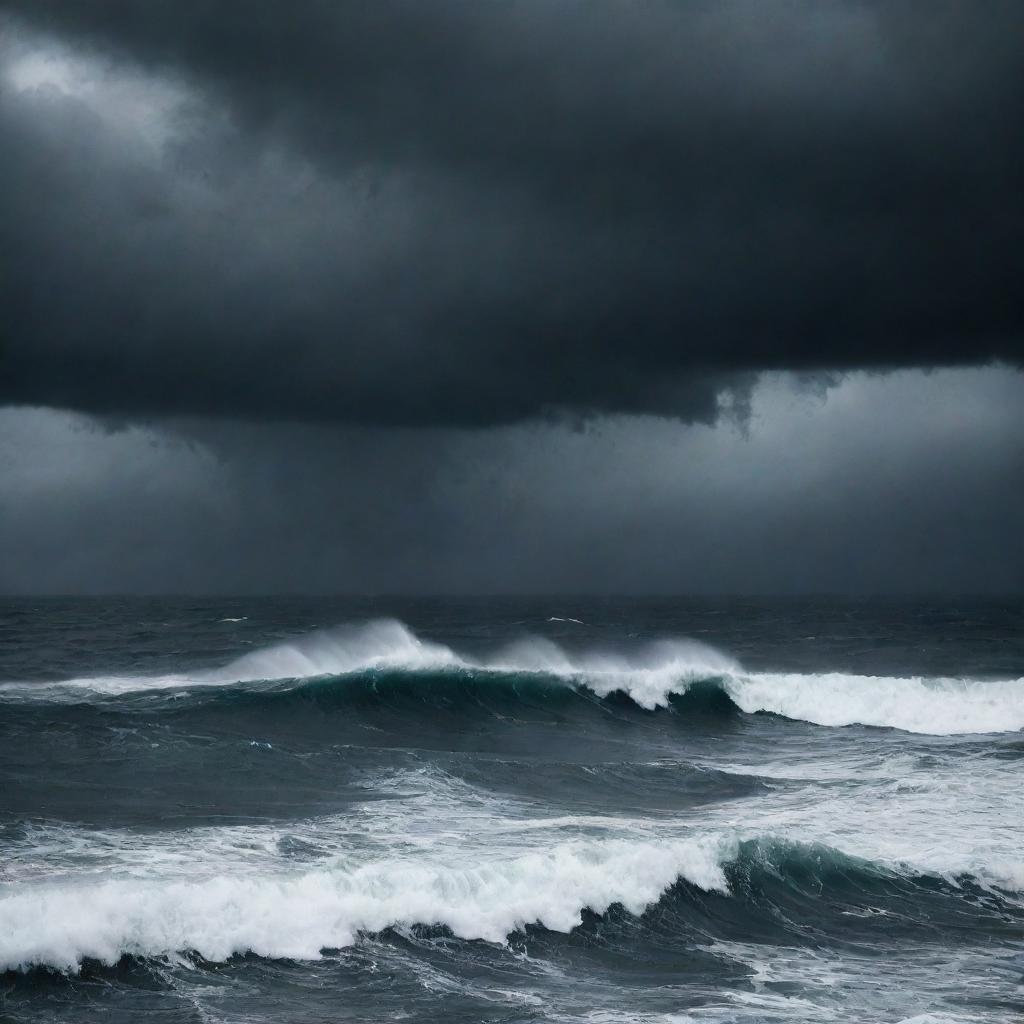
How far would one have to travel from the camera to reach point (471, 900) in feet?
44.3

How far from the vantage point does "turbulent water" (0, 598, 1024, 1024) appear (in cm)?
1129

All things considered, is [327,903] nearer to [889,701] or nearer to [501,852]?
[501,852]

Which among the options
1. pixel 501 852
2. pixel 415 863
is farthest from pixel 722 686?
pixel 415 863

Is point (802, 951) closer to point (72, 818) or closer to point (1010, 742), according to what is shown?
point (72, 818)

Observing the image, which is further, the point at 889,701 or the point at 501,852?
the point at 889,701

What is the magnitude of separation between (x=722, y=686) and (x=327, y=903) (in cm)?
2578

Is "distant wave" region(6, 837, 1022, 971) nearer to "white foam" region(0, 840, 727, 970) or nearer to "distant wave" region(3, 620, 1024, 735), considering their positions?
"white foam" region(0, 840, 727, 970)

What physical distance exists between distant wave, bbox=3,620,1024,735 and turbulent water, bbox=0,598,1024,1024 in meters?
0.19

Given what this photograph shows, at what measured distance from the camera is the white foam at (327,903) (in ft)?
38.2

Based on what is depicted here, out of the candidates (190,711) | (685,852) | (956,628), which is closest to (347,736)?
(190,711)

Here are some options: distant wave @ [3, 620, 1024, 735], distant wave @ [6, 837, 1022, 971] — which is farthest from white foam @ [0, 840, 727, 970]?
distant wave @ [3, 620, 1024, 735]

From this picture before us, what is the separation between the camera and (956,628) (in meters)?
79.7

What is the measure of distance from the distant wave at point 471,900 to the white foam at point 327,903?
0.02 m

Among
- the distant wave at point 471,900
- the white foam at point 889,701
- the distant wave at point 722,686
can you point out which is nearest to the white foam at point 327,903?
the distant wave at point 471,900
